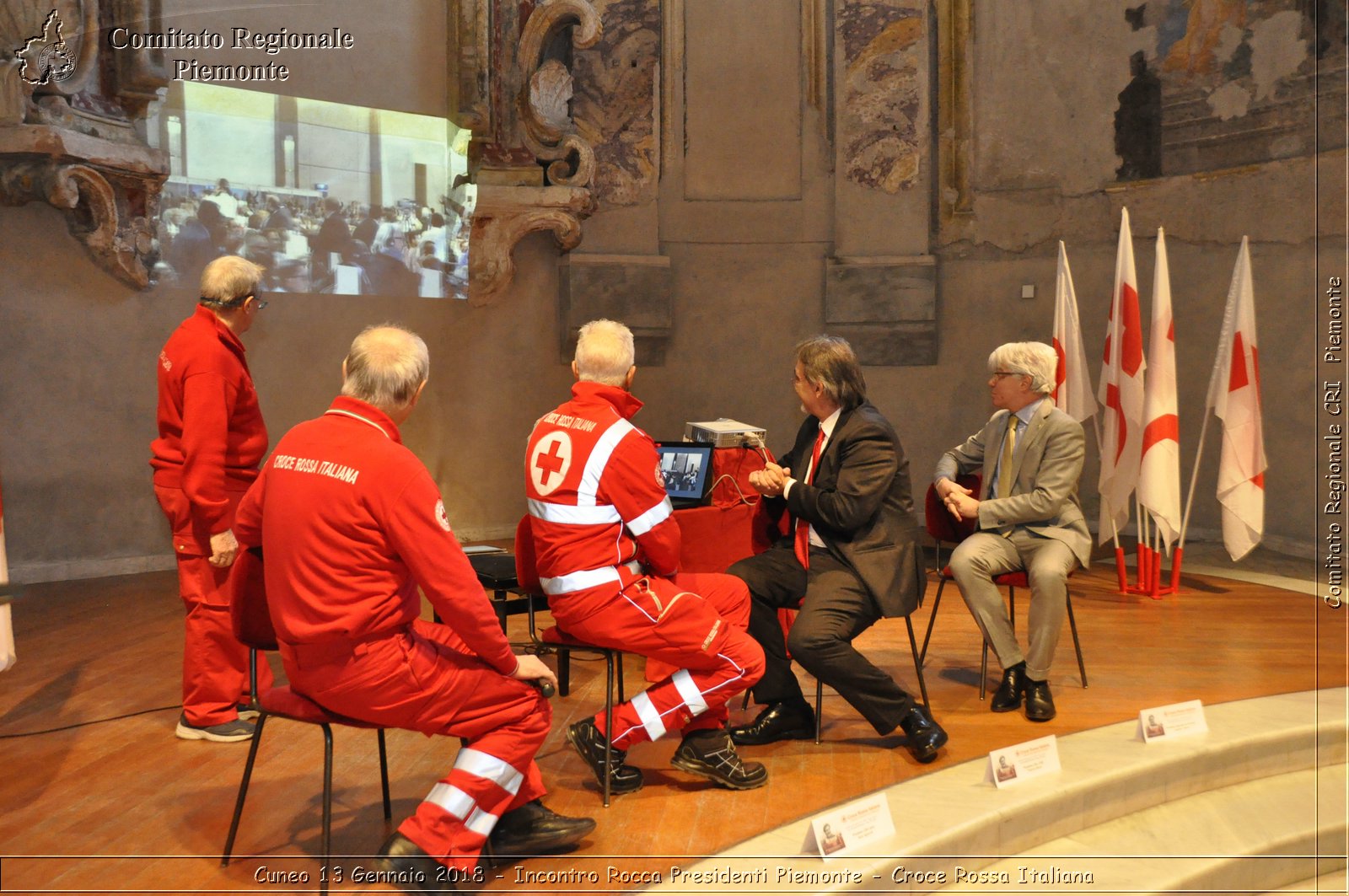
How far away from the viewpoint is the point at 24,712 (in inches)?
155

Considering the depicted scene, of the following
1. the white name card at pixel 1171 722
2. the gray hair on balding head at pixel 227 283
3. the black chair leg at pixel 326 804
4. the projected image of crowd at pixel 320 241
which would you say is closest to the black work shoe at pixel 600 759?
the black chair leg at pixel 326 804

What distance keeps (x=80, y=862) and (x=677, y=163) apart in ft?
21.4

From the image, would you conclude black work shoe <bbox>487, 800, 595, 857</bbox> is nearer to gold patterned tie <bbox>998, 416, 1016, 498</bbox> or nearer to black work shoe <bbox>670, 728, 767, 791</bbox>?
black work shoe <bbox>670, 728, 767, 791</bbox>

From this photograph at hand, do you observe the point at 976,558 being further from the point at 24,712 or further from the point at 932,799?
the point at 24,712

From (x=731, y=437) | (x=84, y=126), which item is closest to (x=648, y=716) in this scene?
(x=731, y=437)

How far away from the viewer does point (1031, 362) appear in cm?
408

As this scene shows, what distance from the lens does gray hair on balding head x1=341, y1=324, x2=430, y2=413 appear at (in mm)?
2531

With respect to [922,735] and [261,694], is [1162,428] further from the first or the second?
[261,694]

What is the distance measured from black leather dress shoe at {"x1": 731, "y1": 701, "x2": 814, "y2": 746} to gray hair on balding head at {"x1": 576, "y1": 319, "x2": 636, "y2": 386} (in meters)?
1.34

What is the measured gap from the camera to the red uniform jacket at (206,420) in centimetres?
347

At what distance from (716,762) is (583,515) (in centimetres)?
88

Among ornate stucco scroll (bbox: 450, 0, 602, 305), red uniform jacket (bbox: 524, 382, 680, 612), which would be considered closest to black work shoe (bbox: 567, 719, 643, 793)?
red uniform jacket (bbox: 524, 382, 680, 612)

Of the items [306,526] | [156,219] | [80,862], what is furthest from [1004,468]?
[156,219]

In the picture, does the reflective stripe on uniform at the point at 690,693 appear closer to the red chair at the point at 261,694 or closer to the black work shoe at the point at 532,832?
the black work shoe at the point at 532,832
